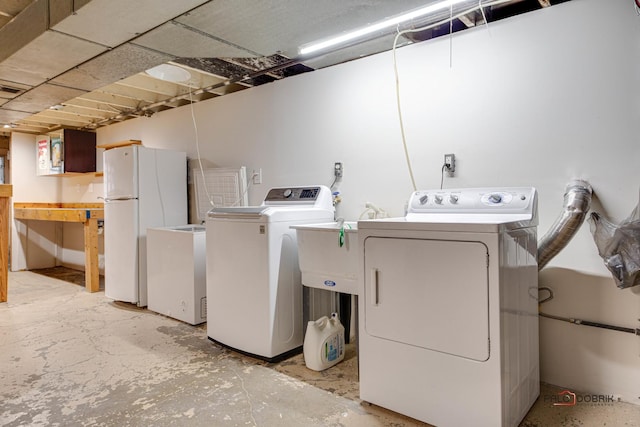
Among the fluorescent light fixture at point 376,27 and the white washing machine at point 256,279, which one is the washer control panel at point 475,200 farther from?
the fluorescent light fixture at point 376,27

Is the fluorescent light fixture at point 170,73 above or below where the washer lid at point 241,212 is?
above

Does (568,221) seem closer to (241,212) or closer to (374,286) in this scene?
(374,286)

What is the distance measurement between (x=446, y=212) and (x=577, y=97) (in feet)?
2.98

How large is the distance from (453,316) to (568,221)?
815mm

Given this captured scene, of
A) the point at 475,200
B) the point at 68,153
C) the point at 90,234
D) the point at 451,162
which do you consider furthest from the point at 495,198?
the point at 68,153

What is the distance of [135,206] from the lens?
12.6 ft

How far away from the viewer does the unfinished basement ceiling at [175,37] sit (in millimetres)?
2045

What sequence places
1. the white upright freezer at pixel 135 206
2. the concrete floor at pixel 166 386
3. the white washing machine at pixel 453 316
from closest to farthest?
the white washing machine at pixel 453 316
the concrete floor at pixel 166 386
the white upright freezer at pixel 135 206

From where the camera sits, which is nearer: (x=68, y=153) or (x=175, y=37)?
(x=175, y=37)

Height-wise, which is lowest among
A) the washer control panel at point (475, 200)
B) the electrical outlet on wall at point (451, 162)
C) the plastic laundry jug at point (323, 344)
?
the plastic laundry jug at point (323, 344)

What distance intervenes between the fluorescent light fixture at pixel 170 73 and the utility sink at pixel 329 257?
1.93m

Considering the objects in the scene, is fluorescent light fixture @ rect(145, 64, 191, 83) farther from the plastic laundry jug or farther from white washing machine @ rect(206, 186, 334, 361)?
the plastic laundry jug

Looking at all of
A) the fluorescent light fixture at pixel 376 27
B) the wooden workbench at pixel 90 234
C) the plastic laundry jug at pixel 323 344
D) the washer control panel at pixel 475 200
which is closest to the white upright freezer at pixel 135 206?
the wooden workbench at pixel 90 234

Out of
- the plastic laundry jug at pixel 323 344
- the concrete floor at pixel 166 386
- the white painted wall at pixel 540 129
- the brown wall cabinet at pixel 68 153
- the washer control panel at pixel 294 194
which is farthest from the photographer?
the brown wall cabinet at pixel 68 153
